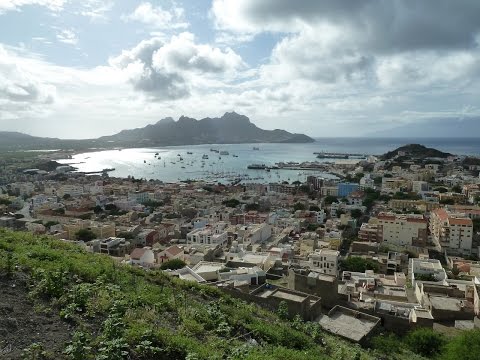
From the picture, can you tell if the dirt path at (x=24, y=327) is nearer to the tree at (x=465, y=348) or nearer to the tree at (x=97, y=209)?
the tree at (x=465, y=348)

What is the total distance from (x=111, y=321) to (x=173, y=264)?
436 inches

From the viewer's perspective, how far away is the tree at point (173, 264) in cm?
1398

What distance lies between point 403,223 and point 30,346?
2170 centimetres

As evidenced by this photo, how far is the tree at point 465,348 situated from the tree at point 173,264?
9117 mm

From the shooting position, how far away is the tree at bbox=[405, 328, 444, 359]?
7.80 metres

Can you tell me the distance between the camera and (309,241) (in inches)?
763

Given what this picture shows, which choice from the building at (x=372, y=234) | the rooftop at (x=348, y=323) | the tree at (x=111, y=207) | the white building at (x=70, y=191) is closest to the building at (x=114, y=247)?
the rooftop at (x=348, y=323)

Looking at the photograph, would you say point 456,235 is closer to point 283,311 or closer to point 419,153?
point 283,311

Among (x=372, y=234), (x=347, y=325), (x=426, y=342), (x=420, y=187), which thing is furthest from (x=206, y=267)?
(x=420, y=187)

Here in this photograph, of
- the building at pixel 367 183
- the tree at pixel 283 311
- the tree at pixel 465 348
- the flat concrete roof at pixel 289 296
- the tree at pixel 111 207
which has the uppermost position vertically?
the tree at pixel 283 311

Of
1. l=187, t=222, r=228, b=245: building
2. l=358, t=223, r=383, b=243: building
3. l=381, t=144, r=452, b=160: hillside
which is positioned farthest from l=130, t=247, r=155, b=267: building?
l=381, t=144, r=452, b=160: hillside

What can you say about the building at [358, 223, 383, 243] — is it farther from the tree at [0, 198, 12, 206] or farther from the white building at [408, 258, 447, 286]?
the tree at [0, 198, 12, 206]

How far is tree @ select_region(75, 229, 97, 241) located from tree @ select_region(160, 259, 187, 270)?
318 inches

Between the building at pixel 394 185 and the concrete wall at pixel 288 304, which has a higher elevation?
the concrete wall at pixel 288 304
